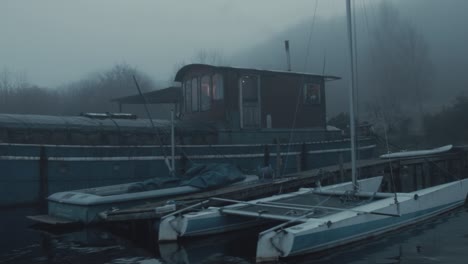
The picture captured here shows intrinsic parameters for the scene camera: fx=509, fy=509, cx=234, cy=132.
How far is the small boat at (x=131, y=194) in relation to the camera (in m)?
11.3

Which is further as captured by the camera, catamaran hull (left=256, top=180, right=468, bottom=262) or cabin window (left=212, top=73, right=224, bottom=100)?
cabin window (left=212, top=73, right=224, bottom=100)

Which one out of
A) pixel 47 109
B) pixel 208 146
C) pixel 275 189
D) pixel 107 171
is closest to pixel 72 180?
pixel 107 171

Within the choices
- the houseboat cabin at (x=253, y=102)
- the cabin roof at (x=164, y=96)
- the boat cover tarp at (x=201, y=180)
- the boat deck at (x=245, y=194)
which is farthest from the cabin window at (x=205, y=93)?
the boat deck at (x=245, y=194)

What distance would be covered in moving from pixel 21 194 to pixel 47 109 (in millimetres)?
43064

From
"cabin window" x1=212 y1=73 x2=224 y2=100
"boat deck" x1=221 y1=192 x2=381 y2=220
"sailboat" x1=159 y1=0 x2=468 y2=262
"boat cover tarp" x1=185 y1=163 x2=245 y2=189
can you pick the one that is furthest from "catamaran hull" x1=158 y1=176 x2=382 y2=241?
"cabin window" x1=212 y1=73 x2=224 y2=100

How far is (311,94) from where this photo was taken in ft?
65.6

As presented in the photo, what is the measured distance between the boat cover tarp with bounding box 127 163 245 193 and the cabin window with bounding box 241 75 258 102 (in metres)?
5.15

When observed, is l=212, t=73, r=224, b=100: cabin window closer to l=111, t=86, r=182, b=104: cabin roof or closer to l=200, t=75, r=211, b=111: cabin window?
l=200, t=75, r=211, b=111: cabin window

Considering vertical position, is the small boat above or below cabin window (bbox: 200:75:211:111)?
below

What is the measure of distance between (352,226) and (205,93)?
10.7 meters

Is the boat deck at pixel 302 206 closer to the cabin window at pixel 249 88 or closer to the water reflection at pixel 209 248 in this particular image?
the water reflection at pixel 209 248

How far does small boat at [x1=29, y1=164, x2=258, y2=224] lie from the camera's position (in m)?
11.3

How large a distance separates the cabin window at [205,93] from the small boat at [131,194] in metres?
5.36

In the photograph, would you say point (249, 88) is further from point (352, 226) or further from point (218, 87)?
point (352, 226)
